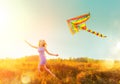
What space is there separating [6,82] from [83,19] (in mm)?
5995

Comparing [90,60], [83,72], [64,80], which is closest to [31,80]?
[64,80]

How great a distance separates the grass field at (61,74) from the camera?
19438 mm

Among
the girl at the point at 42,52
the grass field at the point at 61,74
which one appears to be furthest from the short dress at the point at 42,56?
the grass field at the point at 61,74

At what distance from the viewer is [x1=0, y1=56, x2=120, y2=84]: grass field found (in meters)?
19.4

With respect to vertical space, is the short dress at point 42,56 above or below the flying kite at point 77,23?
below

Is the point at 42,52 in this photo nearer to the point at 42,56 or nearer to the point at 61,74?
the point at 42,56

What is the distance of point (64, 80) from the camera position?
776 inches

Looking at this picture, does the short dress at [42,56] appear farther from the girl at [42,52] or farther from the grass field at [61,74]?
the grass field at [61,74]

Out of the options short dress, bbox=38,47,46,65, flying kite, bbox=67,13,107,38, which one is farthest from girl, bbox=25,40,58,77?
flying kite, bbox=67,13,107,38

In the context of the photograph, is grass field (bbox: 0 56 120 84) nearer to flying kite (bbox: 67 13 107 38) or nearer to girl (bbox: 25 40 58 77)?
girl (bbox: 25 40 58 77)

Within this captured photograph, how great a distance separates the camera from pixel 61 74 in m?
20.6

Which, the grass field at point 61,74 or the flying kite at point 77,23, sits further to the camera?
the flying kite at point 77,23

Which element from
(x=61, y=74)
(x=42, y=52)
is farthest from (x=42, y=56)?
(x=61, y=74)

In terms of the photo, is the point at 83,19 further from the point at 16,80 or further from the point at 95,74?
the point at 16,80
